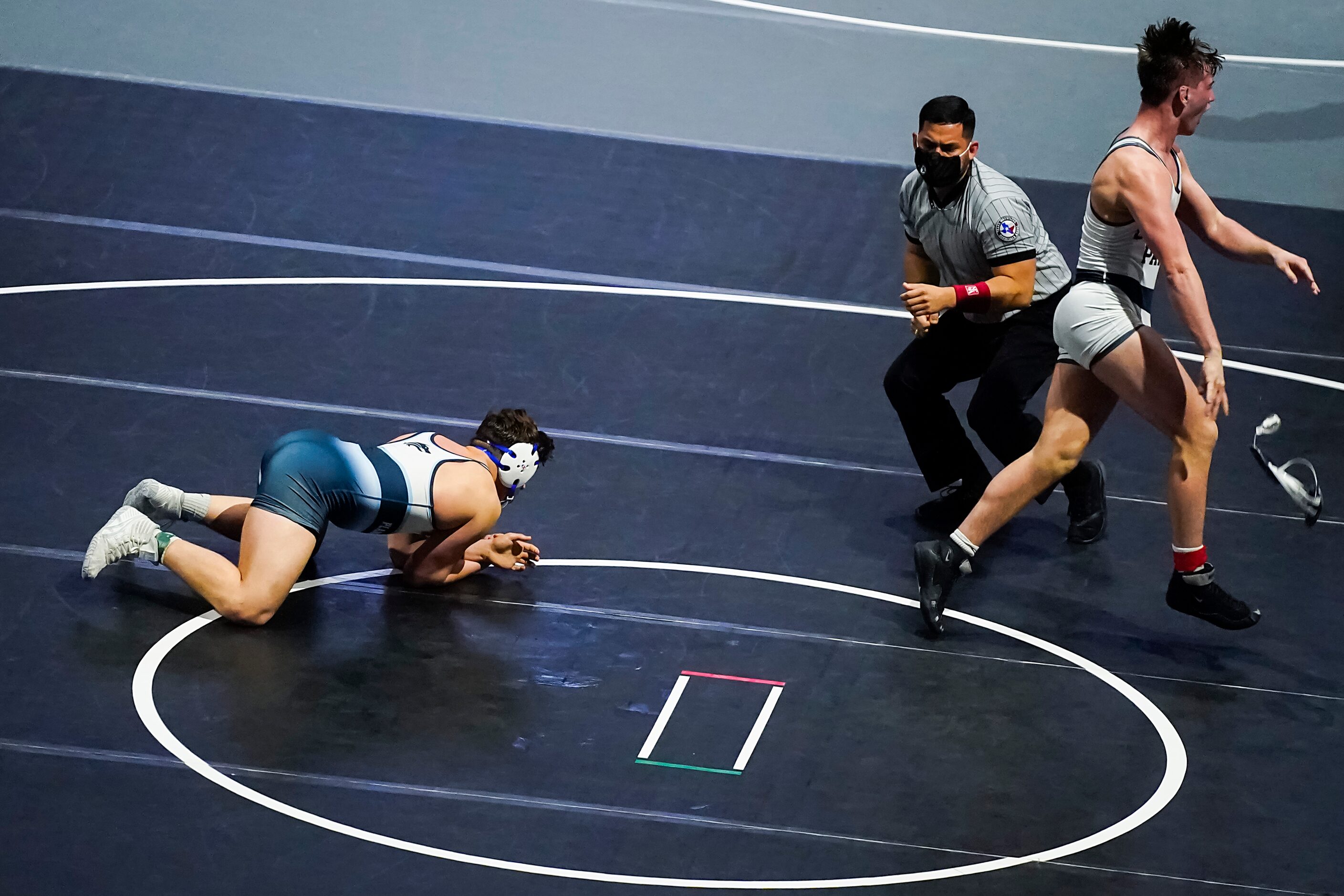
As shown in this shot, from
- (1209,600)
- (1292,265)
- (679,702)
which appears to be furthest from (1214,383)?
(679,702)

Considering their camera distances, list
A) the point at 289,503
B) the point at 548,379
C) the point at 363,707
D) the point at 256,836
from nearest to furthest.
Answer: the point at 256,836, the point at 363,707, the point at 289,503, the point at 548,379

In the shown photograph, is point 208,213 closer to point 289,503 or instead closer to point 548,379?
point 548,379

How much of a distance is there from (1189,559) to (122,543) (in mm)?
3235

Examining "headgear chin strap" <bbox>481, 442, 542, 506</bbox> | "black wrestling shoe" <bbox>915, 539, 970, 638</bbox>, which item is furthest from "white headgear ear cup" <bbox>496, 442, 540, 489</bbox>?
"black wrestling shoe" <bbox>915, 539, 970, 638</bbox>

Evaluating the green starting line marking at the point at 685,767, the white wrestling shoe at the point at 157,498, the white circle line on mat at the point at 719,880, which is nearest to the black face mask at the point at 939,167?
the white circle line on mat at the point at 719,880

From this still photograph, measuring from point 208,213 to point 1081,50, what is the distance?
19.0 ft

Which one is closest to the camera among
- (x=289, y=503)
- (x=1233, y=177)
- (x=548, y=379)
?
(x=289, y=503)

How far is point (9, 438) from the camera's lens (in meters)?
6.69

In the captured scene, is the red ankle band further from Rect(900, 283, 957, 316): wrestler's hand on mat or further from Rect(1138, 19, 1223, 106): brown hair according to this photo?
Rect(1138, 19, 1223, 106): brown hair

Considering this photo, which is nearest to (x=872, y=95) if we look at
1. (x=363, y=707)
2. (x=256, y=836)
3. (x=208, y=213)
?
(x=208, y=213)

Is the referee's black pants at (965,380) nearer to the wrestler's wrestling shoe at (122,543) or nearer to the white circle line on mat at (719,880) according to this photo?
the white circle line on mat at (719,880)

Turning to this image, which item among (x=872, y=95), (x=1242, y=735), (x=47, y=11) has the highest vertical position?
(x=47, y=11)

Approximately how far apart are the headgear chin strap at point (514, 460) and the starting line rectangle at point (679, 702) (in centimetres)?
80

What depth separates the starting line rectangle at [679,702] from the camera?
16.3 ft
